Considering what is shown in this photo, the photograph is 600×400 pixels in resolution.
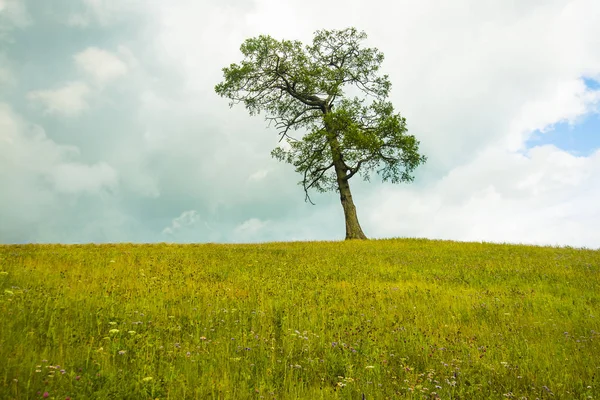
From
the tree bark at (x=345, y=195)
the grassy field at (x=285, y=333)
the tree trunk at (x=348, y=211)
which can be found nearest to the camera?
the grassy field at (x=285, y=333)

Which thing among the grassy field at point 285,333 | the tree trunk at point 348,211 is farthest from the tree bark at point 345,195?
the grassy field at point 285,333

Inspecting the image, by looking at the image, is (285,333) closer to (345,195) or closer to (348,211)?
(348,211)

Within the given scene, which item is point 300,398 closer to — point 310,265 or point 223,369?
point 223,369

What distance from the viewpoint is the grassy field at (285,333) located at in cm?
449

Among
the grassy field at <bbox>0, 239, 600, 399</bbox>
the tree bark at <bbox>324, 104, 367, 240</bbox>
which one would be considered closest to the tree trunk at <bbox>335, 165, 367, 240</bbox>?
the tree bark at <bbox>324, 104, 367, 240</bbox>

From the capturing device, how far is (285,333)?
635cm

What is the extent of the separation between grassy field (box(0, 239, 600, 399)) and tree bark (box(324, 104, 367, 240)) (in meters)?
14.1

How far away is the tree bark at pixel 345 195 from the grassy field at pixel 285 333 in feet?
46.4

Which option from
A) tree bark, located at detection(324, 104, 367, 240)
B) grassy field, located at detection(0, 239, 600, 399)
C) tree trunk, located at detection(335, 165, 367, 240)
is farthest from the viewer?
tree trunk, located at detection(335, 165, 367, 240)

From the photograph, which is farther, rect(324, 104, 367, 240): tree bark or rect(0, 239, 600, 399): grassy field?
rect(324, 104, 367, 240): tree bark

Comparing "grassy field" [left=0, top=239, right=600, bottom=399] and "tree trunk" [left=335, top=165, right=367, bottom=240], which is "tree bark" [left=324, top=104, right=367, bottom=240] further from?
"grassy field" [left=0, top=239, right=600, bottom=399]

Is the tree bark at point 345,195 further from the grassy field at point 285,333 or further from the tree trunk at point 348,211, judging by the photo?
the grassy field at point 285,333

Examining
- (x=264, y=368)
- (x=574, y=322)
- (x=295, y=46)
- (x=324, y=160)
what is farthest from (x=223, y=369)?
(x=295, y=46)

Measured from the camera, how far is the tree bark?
26156 mm
